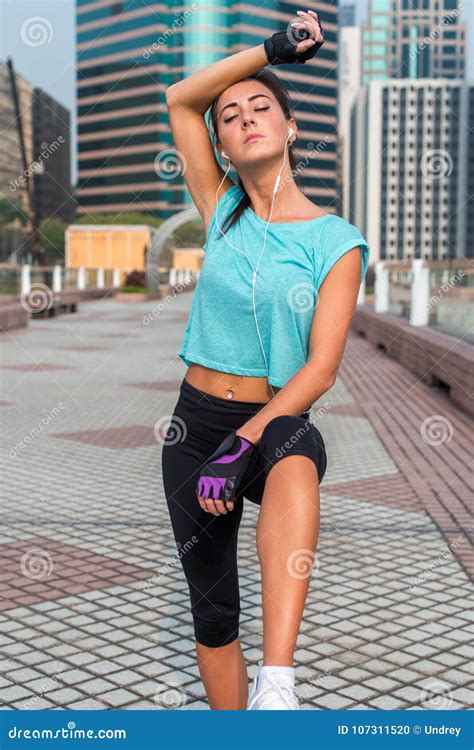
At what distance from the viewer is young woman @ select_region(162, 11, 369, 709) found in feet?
6.42

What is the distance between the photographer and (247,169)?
2326mm

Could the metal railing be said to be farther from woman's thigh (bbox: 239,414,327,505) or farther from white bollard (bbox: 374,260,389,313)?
woman's thigh (bbox: 239,414,327,505)

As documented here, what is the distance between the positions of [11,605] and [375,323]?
1567 cm

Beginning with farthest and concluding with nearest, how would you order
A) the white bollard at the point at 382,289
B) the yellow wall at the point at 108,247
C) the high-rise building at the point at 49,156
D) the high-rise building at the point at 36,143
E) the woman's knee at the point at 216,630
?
1. the high-rise building at the point at 49,156
2. the high-rise building at the point at 36,143
3. the yellow wall at the point at 108,247
4. the white bollard at the point at 382,289
5. the woman's knee at the point at 216,630

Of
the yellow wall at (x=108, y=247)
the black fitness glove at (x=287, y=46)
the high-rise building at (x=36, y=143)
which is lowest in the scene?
the black fitness glove at (x=287, y=46)

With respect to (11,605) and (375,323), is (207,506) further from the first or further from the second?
(375,323)

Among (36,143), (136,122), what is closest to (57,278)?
(136,122)

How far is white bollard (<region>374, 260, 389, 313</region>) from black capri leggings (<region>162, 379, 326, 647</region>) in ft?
59.8

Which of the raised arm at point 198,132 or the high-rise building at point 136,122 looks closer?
the raised arm at point 198,132

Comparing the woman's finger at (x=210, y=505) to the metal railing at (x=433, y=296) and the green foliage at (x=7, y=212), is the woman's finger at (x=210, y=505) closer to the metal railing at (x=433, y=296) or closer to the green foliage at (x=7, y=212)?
the metal railing at (x=433, y=296)

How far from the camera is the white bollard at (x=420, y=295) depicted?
15688 mm

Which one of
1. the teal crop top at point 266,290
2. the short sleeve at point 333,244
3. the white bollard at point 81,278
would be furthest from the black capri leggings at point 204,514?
the white bollard at point 81,278

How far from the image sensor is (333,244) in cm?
219

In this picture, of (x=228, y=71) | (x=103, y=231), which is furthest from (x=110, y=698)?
(x=103, y=231)
